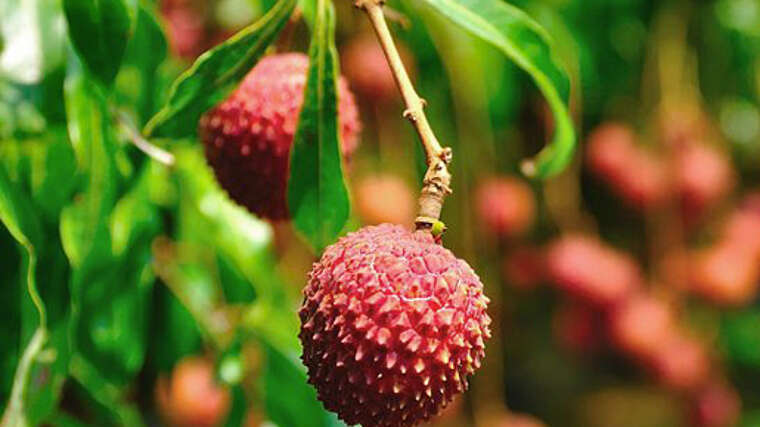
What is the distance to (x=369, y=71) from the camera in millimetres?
1467

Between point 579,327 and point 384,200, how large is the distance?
1.55ft

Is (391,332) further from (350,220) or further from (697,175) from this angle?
(697,175)

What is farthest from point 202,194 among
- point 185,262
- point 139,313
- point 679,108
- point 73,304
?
point 679,108

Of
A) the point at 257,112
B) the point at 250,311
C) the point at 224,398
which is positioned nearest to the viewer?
the point at 257,112

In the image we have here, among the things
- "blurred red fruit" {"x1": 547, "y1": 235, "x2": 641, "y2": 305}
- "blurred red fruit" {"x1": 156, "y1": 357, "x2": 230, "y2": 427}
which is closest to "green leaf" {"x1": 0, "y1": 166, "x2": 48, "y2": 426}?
"blurred red fruit" {"x1": 156, "y1": 357, "x2": 230, "y2": 427}

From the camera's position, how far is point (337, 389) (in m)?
0.62

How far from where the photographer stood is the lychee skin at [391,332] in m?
0.61

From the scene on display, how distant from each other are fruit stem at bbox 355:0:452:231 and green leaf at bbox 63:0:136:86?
0.50 ft

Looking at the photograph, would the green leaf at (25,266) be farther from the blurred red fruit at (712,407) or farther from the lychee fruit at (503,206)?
the blurred red fruit at (712,407)

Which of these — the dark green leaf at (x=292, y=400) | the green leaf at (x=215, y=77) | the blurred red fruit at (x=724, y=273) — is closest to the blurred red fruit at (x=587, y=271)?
the blurred red fruit at (x=724, y=273)

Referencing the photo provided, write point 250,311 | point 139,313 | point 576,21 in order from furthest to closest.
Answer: point 576,21
point 250,311
point 139,313

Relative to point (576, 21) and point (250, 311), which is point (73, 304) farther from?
point (576, 21)

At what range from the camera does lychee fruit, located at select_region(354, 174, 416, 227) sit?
144 cm

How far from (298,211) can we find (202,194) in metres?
0.37
